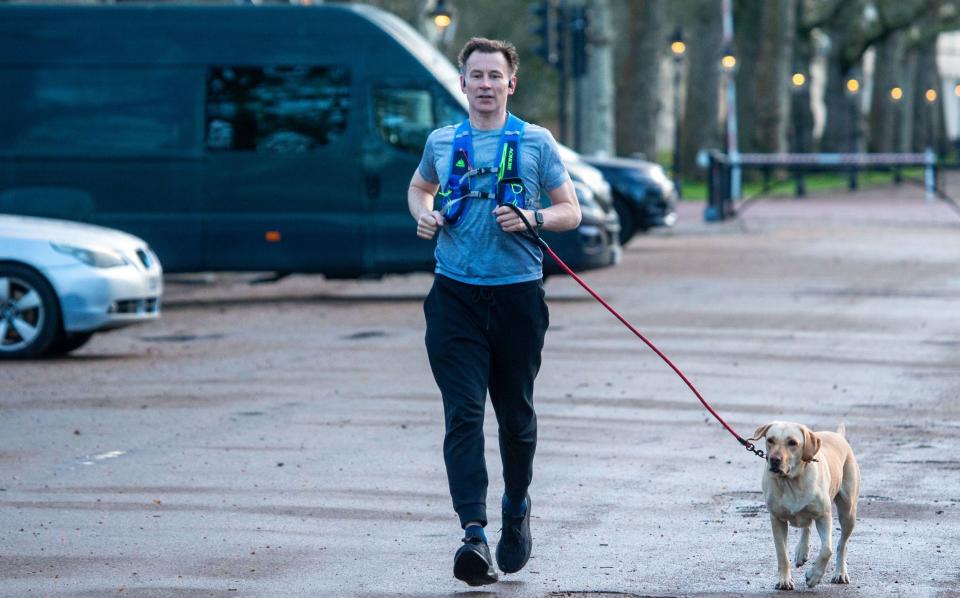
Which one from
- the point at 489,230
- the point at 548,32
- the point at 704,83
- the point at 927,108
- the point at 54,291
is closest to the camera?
the point at 489,230

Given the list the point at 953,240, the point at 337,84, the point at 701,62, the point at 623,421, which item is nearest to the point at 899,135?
the point at 701,62

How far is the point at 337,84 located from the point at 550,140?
37.2ft

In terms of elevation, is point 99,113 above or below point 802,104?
above

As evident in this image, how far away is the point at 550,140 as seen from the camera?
6266mm

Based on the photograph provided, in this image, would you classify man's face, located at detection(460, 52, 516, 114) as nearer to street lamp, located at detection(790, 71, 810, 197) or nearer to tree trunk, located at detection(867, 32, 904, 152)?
tree trunk, located at detection(867, 32, 904, 152)

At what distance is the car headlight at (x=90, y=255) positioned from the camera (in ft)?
45.0

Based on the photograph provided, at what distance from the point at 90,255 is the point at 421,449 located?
17.5 feet

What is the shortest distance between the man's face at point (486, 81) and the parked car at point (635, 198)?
58.4 ft

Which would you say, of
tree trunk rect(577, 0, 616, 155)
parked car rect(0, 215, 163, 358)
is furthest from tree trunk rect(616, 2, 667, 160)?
parked car rect(0, 215, 163, 358)

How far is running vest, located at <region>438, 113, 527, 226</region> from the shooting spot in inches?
242

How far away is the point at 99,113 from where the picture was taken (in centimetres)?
1736

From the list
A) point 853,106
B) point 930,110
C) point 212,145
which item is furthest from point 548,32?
point 930,110

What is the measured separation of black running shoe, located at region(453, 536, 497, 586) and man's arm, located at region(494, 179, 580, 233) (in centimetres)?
102

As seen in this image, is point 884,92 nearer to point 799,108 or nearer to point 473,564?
point 799,108
